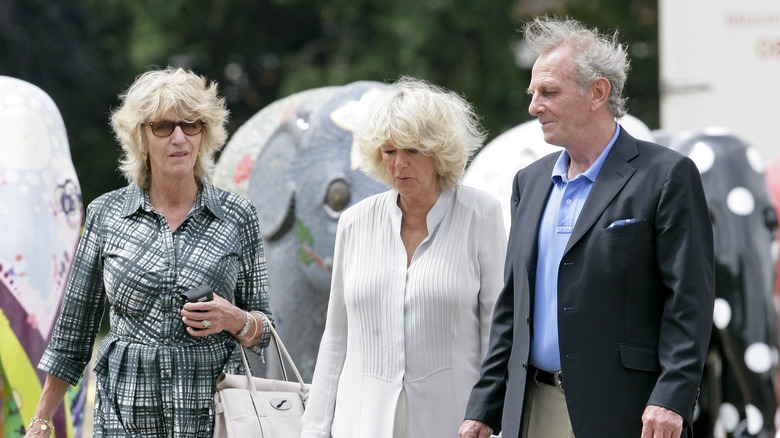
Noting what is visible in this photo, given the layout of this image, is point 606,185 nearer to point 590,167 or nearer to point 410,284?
point 590,167

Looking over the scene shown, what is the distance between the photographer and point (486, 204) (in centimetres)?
380

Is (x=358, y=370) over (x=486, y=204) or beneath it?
beneath

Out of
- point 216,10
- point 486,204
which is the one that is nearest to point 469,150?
point 486,204

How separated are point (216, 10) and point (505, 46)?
350 centimetres

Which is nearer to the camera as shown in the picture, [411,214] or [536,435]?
[536,435]

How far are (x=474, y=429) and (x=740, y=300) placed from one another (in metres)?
2.03

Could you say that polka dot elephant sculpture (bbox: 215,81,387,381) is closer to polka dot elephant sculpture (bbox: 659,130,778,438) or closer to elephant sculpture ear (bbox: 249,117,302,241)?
elephant sculpture ear (bbox: 249,117,302,241)

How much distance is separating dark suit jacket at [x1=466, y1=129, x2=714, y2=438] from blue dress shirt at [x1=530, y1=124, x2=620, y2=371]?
6 centimetres

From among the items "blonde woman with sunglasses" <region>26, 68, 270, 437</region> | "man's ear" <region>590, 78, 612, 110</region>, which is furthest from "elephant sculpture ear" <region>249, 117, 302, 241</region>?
"man's ear" <region>590, 78, 612, 110</region>

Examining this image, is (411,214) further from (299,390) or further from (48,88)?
(48,88)

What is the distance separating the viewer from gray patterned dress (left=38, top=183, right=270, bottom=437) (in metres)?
3.70

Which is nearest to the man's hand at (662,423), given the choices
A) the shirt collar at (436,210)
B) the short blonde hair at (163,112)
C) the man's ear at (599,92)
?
the man's ear at (599,92)

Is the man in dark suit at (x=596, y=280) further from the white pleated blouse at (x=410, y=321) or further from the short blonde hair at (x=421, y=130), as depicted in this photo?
the short blonde hair at (x=421, y=130)

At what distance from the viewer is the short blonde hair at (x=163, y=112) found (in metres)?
3.83
